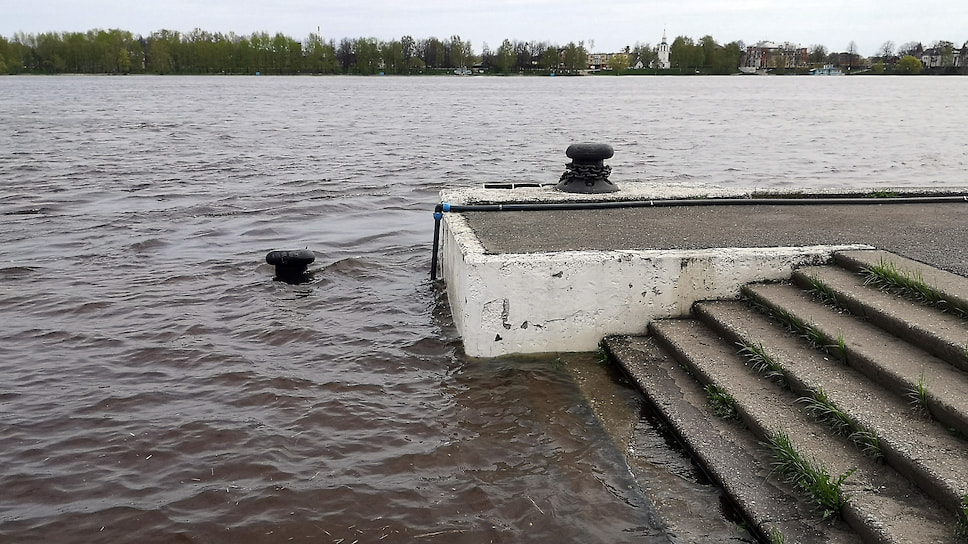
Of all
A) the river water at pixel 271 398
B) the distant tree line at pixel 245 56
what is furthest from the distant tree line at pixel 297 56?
the river water at pixel 271 398

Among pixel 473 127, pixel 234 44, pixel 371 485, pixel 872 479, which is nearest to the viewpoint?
pixel 872 479

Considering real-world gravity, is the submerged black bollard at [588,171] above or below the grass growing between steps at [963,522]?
above

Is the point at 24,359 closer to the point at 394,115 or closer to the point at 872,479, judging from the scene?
the point at 872,479

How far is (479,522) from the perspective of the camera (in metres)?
4.18

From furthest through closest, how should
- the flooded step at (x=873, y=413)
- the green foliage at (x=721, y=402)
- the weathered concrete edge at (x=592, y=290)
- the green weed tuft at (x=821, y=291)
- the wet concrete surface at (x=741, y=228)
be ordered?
the wet concrete surface at (x=741, y=228) < the weathered concrete edge at (x=592, y=290) < the green weed tuft at (x=821, y=291) < the green foliage at (x=721, y=402) < the flooded step at (x=873, y=413)

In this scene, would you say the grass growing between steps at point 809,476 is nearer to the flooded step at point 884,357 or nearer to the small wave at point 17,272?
the flooded step at point 884,357

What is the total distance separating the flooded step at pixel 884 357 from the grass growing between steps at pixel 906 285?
374 millimetres

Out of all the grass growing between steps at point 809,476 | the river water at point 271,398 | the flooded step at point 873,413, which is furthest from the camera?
the river water at point 271,398

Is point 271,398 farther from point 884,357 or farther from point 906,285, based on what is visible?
point 906,285

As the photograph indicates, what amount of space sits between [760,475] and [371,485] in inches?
82.6

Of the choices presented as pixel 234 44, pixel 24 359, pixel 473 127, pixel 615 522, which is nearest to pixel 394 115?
pixel 473 127

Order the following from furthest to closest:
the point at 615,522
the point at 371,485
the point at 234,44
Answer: the point at 234,44
the point at 371,485
the point at 615,522

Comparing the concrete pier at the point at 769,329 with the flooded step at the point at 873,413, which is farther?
the concrete pier at the point at 769,329

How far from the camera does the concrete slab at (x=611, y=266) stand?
19.2ft
